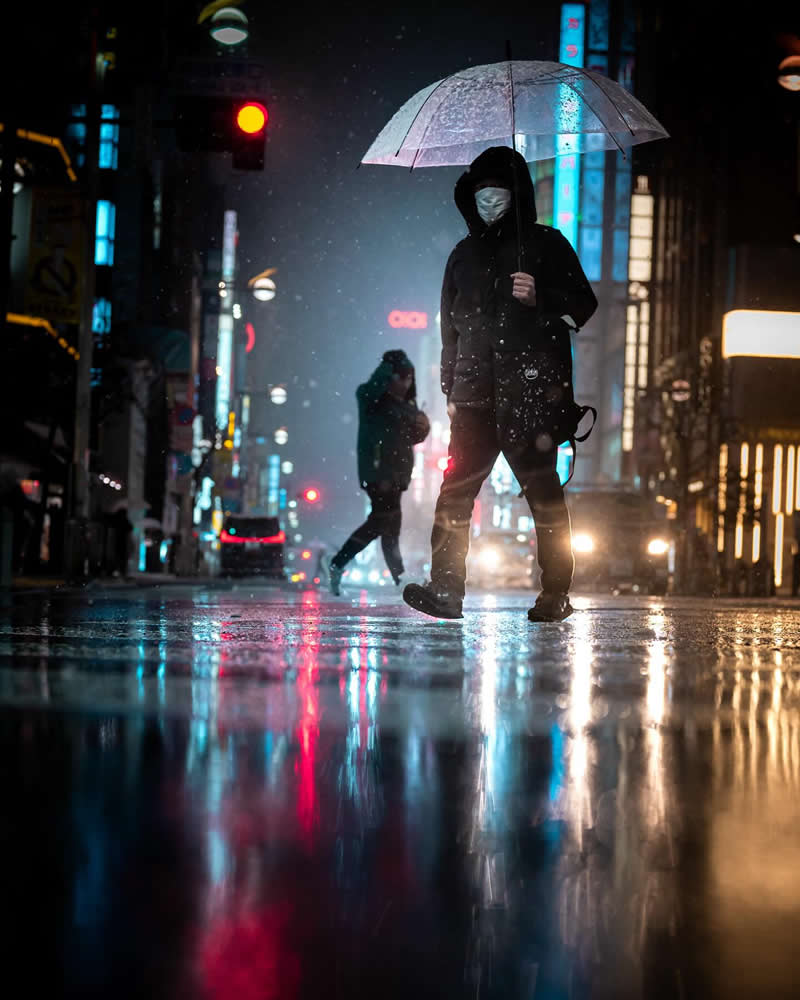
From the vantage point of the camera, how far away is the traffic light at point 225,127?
13.6 metres

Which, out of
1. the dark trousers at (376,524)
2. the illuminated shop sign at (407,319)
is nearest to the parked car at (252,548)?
the dark trousers at (376,524)

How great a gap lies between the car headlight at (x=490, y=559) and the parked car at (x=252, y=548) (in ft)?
33.9

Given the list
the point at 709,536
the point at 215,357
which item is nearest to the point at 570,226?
the point at 215,357

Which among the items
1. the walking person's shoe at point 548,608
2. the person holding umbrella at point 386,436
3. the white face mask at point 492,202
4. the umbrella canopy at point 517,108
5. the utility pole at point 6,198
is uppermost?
the utility pole at point 6,198

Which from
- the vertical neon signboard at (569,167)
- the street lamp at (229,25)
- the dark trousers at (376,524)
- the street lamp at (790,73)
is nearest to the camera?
the dark trousers at (376,524)

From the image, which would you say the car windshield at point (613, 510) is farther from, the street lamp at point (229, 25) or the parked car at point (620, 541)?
the street lamp at point (229, 25)

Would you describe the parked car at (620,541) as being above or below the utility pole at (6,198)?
below

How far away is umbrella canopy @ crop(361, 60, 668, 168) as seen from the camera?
315 inches

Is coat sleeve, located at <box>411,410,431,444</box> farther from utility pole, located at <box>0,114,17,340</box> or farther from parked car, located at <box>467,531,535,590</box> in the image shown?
parked car, located at <box>467,531,535,590</box>

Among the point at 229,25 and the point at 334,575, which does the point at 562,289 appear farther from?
the point at 229,25

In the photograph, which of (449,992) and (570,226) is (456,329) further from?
(570,226)

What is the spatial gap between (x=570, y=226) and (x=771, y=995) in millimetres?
88335

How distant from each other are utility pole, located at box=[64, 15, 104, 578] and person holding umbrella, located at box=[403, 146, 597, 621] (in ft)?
43.3

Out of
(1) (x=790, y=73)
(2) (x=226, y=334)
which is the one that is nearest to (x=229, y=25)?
(1) (x=790, y=73)
